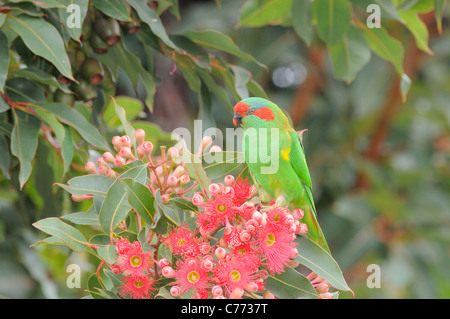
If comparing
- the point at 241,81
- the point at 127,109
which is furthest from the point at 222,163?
the point at 127,109

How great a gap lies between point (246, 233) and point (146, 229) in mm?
254

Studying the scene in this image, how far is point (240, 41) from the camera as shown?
4.48 meters

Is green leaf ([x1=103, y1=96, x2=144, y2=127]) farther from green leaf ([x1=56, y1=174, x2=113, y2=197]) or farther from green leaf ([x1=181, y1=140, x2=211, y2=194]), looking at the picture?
green leaf ([x1=181, y1=140, x2=211, y2=194])

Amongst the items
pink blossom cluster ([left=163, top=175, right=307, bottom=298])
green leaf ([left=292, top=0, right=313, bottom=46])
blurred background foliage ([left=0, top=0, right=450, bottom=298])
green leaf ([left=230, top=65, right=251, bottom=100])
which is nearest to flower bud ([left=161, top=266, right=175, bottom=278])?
pink blossom cluster ([left=163, top=175, right=307, bottom=298])

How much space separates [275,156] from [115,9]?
654 millimetres

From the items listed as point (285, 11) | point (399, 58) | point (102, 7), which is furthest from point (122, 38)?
point (399, 58)

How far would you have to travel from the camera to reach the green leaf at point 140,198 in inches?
46.4

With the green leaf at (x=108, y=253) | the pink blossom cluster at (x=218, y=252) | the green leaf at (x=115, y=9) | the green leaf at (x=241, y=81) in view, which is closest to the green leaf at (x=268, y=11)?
the green leaf at (x=241, y=81)

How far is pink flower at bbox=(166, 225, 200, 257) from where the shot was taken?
3.71ft

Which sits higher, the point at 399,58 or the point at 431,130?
the point at 399,58

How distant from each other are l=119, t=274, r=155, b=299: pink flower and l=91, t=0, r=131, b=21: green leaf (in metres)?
0.79

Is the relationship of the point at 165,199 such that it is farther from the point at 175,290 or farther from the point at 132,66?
the point at 132,66

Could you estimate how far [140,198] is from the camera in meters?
1.20
